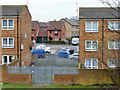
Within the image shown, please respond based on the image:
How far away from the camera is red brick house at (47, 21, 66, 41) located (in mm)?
53844

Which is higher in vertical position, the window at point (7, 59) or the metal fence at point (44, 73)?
the window at point (7, 59)

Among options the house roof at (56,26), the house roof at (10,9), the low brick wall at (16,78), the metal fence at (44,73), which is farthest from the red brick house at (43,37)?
the low brick wall at (16,78)

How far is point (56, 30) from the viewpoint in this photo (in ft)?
177

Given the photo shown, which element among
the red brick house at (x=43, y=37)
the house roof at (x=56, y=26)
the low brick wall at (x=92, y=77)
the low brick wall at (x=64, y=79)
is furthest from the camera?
the house roof at (x=56, y=26)

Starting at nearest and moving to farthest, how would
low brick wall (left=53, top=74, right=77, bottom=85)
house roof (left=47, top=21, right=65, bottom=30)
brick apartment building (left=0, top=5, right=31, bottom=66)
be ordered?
1. low brick wall (left=53, top=74, right=77, bottom=85)
2. brick apartment building (left=0, top=5, right=31, bottom=66)
3. house roof (left=47, top=21, right=65, bottom=30)

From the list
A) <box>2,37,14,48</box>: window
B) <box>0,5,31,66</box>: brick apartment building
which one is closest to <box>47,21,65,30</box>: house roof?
<box>0,5,31,66</box>: brick apartment building

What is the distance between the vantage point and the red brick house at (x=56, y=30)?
5384 cm

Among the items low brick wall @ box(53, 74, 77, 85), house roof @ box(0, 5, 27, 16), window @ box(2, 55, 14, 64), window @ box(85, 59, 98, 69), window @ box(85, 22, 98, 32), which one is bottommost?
low brick wall @ box(53, 74, 77, 85)

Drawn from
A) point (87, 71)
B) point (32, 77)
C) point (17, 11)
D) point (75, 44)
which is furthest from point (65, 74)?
point (75, 44)

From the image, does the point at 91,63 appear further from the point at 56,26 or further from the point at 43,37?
the point at 56,26

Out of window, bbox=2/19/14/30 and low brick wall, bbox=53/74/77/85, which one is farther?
window, bbox=2/19/14/30

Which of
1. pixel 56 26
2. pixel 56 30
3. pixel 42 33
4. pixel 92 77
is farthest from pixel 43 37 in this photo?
pixel 92 77

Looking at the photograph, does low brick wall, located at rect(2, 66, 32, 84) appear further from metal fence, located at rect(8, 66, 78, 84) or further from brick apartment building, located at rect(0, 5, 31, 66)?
brick apartment building, located at rect(0, 5, 31, 66)

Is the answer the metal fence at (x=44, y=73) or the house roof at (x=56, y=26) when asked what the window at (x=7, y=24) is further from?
the house roof at (x=56, y=26)
